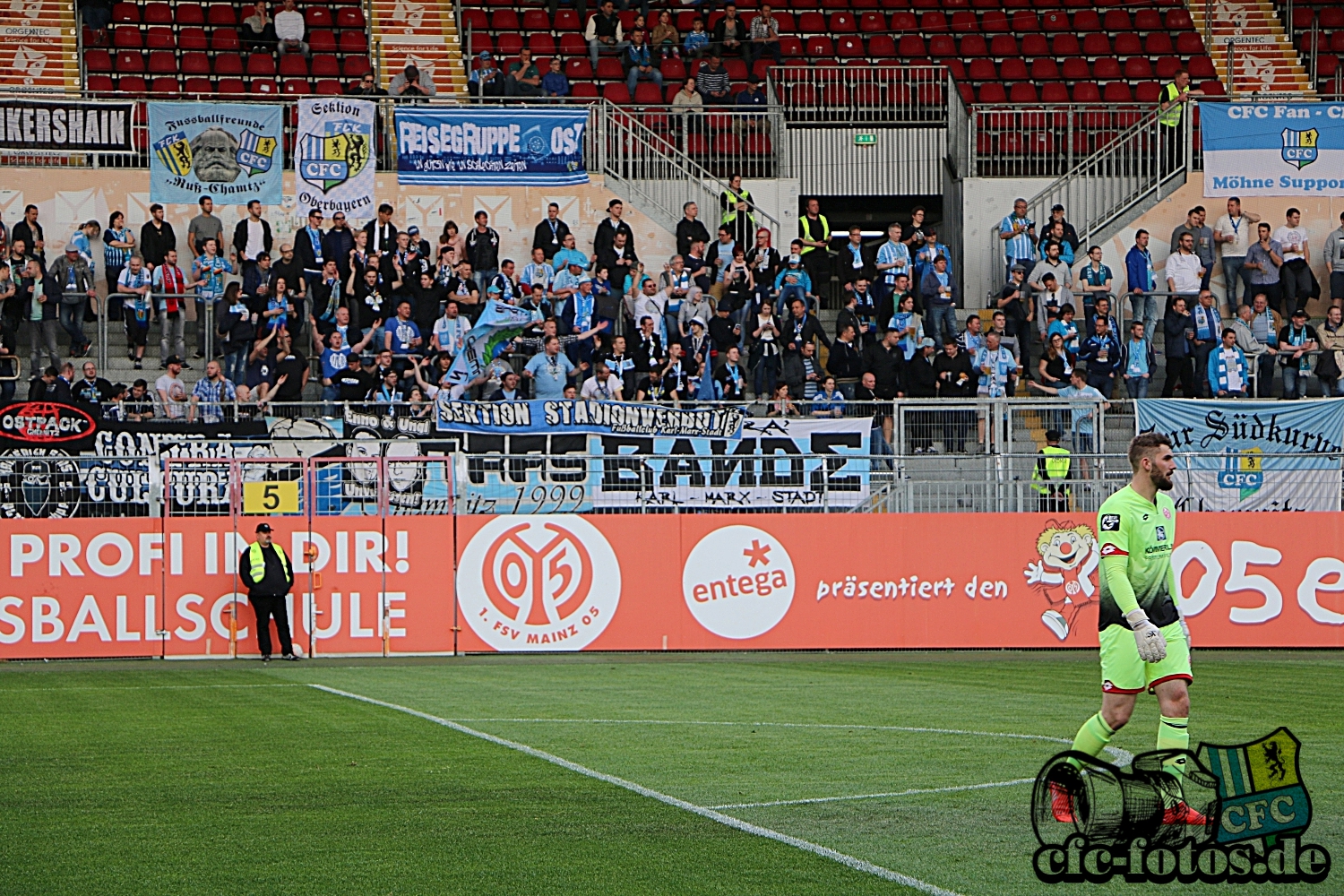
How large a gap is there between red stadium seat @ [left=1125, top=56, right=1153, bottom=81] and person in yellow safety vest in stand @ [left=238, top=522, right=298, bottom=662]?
22699 mm

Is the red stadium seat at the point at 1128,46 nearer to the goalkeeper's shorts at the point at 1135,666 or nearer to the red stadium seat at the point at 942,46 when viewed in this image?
the red stadium seat at the point at 942,46

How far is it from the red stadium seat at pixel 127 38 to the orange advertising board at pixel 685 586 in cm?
1573

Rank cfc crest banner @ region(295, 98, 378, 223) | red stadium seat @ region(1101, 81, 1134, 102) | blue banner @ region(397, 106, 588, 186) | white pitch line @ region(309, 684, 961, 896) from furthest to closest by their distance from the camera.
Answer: red stadium seat @ region(1101, 81, 1134, 102)
blue banner @ region(397, 106, 588, 186)
cfc crest banner @ region(295, 98, 378, 223)
white pitch line @ region(309, 684, 961, 896)

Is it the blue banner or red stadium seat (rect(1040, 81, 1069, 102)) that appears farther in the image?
red stadium seat (rect(1040, 81, 1069, 102))

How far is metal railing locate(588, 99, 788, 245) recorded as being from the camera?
32.9 metres

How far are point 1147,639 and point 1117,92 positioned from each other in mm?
29870

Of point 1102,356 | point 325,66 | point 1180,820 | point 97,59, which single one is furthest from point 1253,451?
point 97,59

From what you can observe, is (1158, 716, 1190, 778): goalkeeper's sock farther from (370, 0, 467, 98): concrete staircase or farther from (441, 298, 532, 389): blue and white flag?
(370, 0, 467, 98): concrete staircase

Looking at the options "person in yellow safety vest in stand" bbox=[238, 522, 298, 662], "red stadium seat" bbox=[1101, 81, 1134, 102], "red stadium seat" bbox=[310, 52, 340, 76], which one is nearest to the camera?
"person in yellow safety vest in stand" bbox=[238, 522, 298, 662]

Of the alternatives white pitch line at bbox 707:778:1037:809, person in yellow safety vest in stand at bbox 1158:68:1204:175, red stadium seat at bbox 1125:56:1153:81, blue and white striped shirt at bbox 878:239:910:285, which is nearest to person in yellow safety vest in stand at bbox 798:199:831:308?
blue and white striped shirt at bbox 878:239:910:285

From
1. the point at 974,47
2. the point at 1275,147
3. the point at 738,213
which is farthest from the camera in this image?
the point at 974,47

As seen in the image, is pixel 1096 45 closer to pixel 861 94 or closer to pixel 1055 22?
pixel 1055 22

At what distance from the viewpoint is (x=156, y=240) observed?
97.2 feet

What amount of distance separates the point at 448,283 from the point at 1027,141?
12.9m
